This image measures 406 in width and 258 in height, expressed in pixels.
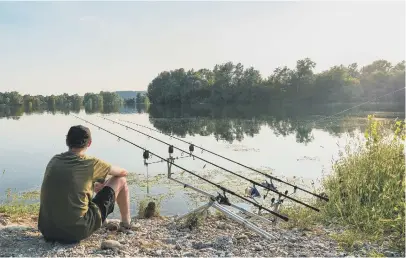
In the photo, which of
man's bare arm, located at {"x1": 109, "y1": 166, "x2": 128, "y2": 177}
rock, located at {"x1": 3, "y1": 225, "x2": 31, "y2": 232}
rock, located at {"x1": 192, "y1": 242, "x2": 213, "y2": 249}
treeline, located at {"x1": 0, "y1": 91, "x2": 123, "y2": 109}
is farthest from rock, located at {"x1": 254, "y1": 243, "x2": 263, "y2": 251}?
treeline, located at {"x1": 0, "y1": 91, "x2": 123, "y2": 109}

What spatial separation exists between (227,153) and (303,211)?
10989 mm

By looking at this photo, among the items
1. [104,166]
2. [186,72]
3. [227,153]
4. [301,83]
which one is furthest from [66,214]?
[186,72]

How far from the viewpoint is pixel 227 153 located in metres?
17.5

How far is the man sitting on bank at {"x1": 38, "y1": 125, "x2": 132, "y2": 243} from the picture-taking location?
167 inches

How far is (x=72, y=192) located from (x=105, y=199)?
0.61m

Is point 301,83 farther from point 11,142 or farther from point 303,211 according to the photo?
point 303,211

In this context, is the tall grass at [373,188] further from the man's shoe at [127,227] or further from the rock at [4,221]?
the rock at [4,221]

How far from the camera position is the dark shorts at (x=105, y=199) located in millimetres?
4766

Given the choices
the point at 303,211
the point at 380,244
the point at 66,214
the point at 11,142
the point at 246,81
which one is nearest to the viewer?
the point at 66,214

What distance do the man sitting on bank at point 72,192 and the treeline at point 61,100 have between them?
374 ft

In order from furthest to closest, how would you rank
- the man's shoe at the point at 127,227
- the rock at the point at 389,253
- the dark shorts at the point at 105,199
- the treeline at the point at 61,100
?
the treeline at the point at 61,100, the man's shoe at the point at 127,227, the dark shorts at the point at 105,199, the rock at the point at 389,253

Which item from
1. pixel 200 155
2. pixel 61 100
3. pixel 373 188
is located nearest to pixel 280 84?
pixel 200 155

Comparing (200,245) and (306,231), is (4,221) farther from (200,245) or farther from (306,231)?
(306,231)

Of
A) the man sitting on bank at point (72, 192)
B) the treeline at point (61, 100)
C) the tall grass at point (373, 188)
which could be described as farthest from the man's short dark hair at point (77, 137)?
the treeline at point (61, 100)
